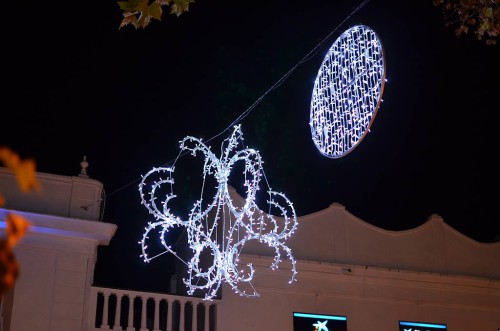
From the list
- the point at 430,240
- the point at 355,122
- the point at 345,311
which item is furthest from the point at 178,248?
the point at 355,122

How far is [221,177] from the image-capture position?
1245cm

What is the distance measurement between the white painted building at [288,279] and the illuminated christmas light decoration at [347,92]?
4.42 meters

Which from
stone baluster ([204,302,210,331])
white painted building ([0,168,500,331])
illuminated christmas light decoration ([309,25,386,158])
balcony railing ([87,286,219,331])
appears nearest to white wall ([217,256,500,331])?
white painted building ([0,168,500,331])

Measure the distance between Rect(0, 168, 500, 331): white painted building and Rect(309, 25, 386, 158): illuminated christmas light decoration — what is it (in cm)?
442

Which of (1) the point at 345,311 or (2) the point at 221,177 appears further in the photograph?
(1) the point at 345,311

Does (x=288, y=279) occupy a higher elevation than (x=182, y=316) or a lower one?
higher

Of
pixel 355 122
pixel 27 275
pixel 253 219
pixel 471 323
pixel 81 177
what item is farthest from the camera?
pixel 471 323

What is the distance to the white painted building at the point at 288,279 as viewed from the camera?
12.5 metres

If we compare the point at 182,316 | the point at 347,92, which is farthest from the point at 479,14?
the point at 182,316

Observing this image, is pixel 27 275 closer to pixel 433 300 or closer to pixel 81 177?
pixel 81 177

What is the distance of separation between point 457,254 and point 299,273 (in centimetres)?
368

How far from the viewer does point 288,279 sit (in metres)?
14.4

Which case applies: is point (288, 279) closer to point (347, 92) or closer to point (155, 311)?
point (155, 311)

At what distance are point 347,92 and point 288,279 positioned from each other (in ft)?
17.5
